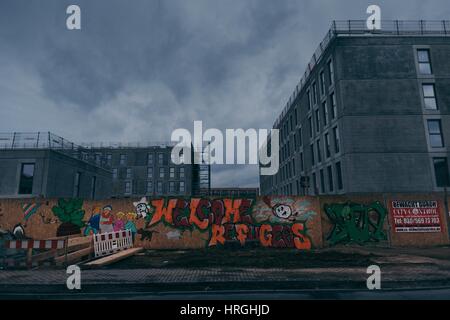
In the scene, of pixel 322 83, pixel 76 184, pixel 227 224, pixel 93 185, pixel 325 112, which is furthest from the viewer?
pixel 93 185

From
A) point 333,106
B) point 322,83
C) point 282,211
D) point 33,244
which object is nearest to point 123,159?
point 322,83

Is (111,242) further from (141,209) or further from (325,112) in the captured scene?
(325,112)

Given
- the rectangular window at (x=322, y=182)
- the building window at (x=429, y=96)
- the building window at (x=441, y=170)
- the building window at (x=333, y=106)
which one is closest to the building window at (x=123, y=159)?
the rectangular window at (x=322, y=182)

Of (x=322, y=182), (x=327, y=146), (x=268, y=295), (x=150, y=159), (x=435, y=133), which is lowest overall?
(x=268, y=295)

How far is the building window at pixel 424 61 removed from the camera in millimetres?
22688

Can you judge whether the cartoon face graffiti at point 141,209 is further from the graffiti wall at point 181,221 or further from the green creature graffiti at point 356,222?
the green creature graffiti at point 356,222

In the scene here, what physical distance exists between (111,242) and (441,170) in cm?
2508

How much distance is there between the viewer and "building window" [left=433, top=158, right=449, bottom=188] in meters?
21.4

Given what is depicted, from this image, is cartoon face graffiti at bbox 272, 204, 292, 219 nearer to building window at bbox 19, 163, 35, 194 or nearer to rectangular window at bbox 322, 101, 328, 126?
rectangular window at bbox 322, 101, 328, 126

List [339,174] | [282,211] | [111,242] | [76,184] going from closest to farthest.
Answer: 1. [111,242]
2. [282,211]
3. [339,174]
4. [76,184]

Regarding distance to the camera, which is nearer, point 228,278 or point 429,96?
point 228,278

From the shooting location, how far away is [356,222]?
47.4 feet

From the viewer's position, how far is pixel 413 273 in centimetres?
Result: 830

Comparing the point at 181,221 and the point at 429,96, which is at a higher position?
the point at 429,96
